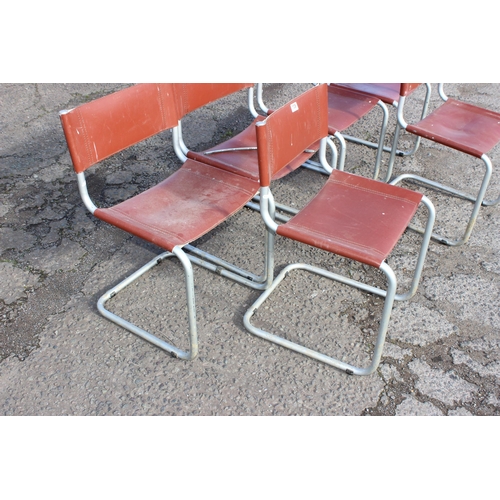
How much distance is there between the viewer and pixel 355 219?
2127 mm

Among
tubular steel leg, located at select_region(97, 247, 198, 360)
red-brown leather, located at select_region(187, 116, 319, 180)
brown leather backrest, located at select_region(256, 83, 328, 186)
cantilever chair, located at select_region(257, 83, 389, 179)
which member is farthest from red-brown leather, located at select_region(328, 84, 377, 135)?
tubular steel leg, located at select_region(97, 247, 198, 360)

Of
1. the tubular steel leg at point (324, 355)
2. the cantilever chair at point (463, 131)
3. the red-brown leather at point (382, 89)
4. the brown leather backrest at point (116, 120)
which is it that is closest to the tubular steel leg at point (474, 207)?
the cantilever chair at point (463, 131)

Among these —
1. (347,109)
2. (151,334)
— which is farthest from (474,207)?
(151,334)

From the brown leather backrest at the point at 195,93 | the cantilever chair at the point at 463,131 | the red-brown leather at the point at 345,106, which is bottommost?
the cantilever chair at the point at 463,131

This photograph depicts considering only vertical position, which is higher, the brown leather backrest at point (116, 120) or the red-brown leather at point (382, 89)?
the brown leather backrest at point (116, 120)

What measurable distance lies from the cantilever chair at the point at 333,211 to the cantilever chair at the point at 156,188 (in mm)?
245

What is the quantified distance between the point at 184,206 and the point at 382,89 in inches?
66.2

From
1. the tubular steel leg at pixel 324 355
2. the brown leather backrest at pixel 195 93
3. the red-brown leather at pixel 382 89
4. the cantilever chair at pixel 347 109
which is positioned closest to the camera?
the tubular steel leg at pixel 324 355

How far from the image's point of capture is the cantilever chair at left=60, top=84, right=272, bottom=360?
1991mm

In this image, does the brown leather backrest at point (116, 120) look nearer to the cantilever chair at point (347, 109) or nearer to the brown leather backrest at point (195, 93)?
the brown leather backrest at point (195, 93)

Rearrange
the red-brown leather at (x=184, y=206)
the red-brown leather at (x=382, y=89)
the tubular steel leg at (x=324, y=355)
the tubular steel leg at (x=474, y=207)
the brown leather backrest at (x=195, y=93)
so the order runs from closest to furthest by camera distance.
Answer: the tubular steel leg at (x=324, y=355) → the red-brown leather at (x=184, y=206) → the brown leather backrest at (x=195, y=93) → the tubular steel leg at (x=474, y=207) → the red-brown leather at (x=382, y=89)

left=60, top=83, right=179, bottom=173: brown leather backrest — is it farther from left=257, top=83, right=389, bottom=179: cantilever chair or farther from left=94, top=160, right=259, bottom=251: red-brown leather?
left=257, top=83, right=389, bottom=179: cantilever chair

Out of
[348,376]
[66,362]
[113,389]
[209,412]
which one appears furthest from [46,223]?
[348,376]

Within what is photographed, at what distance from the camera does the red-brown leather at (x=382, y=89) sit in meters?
3.13
